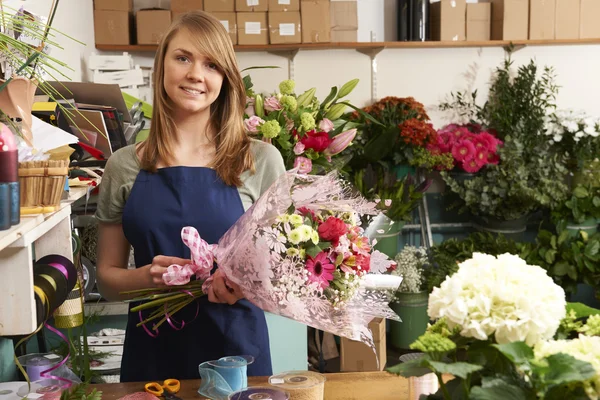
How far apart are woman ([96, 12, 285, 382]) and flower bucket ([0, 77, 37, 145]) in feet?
1.14

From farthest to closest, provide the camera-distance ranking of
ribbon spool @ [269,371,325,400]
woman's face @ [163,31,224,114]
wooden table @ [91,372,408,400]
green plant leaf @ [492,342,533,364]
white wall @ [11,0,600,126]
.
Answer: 1. white wall @ [11,0,600,126]
2. woman's face @ [163,31,224,114]
3. wooden table @ [91,372,408,400]
4. ribbon spool @ [269,371,325,400]
5. green plant leaf @ [492,342,533,364]

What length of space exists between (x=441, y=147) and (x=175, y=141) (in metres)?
3.04

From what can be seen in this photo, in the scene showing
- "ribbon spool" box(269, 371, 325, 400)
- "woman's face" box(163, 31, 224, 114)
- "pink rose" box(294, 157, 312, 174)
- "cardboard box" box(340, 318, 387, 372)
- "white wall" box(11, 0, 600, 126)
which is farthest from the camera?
"white wall" box(11, 0, 600, 126)

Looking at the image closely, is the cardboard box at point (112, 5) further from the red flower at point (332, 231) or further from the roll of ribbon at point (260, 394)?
the roll of ribbon at point (260, 394)

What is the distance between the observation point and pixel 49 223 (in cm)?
123

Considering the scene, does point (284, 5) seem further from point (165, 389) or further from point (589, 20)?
point (165, 389)

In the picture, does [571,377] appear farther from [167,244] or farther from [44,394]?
[167,244]

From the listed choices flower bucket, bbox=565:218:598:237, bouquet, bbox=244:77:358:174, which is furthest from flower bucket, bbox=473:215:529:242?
bouquet, bbox=244:77:358:174

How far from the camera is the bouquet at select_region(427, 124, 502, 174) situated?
4480 millimetres

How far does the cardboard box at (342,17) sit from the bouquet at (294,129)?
2.03m

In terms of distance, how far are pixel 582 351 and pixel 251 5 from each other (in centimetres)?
403

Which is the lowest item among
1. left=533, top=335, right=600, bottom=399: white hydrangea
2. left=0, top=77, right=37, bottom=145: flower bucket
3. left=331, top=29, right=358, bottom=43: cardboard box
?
left=533, top=335, right=600, bottom=399: white hydrangea

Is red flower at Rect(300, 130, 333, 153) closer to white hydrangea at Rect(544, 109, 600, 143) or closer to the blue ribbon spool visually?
the blue ribbon spool

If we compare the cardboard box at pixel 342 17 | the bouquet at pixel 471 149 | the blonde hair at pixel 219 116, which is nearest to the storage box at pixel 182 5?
the cardboard box at pixel 342 17
